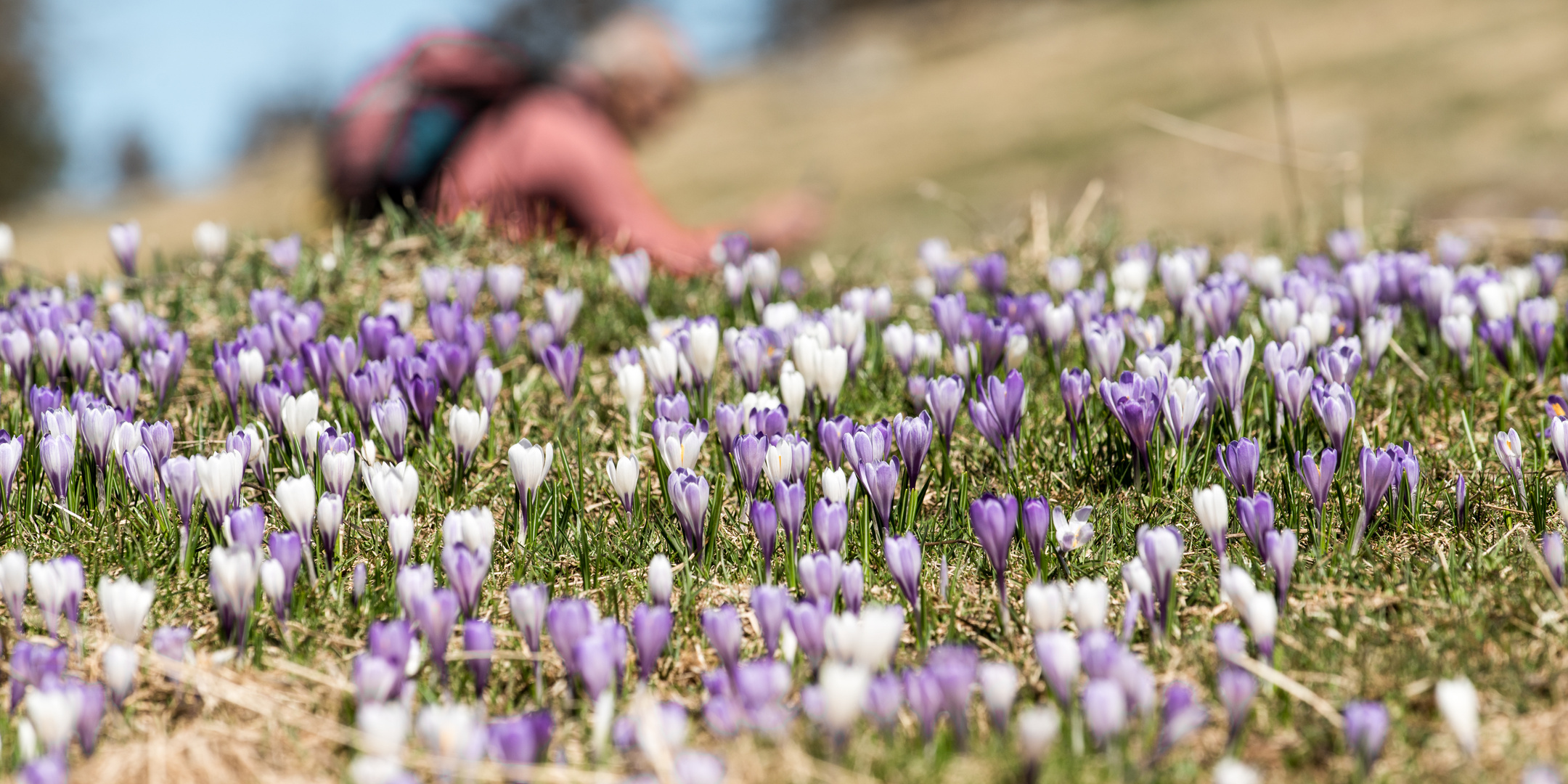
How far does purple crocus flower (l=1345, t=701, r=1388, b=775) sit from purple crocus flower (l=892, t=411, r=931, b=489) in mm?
1213

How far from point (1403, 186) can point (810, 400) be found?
16190 mm

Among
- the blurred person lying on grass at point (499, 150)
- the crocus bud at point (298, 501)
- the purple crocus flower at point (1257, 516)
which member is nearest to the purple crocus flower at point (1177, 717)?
the purple crocus flower at point (1257, 516)

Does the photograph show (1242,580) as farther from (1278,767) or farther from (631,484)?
(631,484)

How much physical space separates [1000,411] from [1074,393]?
207 mm

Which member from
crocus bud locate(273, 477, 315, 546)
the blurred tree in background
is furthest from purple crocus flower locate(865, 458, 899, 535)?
the blurred tree in background

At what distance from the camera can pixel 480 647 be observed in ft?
7.47

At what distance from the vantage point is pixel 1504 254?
6293mm

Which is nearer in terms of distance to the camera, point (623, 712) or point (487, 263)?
point (623, 712)

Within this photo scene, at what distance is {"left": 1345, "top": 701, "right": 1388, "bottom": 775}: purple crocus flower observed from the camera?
195 centimetres

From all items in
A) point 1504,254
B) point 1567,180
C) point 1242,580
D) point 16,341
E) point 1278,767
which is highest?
point 1567,180

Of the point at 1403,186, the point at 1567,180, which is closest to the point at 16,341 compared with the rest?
the point at 1567,180

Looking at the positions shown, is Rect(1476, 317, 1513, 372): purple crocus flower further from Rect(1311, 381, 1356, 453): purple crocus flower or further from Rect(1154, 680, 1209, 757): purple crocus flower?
Rect(1154, 680, 1209, 757): purple crocus flower

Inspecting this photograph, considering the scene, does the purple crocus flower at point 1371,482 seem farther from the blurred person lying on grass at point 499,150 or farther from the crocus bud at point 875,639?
the blurred person lying on grass at point 499,150

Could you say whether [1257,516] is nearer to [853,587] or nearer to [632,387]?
[853,587]
